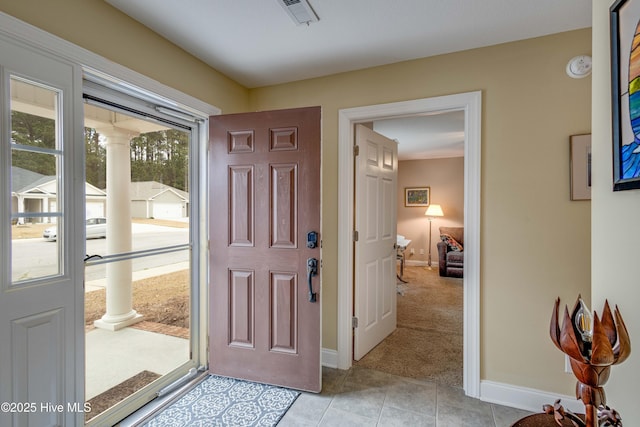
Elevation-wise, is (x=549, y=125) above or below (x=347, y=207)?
above

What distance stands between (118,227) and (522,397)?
287cm

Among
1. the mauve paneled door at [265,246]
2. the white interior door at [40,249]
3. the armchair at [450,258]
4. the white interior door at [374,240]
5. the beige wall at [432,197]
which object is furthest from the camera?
the beige wall at [432,197]

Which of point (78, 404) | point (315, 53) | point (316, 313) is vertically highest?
point (315, 53)

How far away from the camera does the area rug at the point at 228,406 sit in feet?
5.90

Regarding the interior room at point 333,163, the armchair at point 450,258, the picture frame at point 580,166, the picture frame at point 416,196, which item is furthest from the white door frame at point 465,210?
the picture frame at point 416,196

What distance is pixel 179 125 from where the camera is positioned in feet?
7.46

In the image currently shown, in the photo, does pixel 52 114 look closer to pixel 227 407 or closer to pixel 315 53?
pixel 315 53

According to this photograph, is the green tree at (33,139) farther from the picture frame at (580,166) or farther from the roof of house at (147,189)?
the picture frame at (580,166)

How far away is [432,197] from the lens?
6895 millimetres

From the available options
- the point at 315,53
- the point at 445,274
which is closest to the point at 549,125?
the point at 315,53

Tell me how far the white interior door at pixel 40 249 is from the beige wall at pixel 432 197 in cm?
649

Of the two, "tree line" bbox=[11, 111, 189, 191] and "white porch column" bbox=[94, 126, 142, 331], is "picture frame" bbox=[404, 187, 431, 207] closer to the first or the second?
"tree line" bbox=[11, 111, 189, 191]

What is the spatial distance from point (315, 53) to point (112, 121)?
1.44 metres

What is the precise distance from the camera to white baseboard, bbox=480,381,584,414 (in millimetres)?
1880
